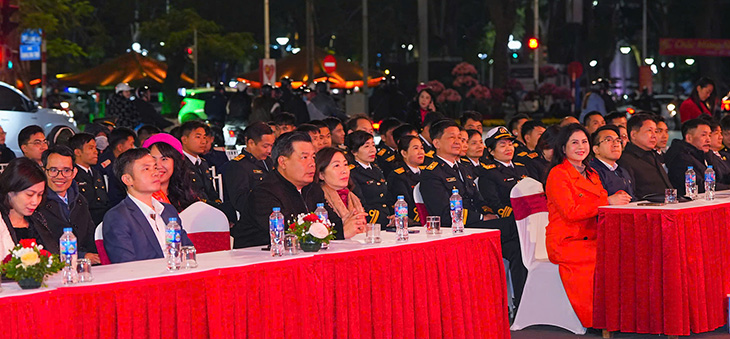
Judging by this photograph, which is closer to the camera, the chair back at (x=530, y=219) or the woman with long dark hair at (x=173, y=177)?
the woman with long dark hair at (x=173, y=177)

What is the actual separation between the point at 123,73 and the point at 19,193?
30.5m

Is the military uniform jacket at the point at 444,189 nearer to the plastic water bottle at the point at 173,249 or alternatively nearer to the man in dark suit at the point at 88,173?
the man in dark suit at the point at 88,173

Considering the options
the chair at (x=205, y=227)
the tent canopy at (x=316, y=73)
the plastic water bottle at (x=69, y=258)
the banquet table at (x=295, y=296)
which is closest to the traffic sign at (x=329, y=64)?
the tent canopy at (x=316, y=73)

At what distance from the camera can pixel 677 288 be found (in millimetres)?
7820

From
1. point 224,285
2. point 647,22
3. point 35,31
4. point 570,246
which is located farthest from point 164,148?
point 647,22

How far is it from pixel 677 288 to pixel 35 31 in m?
19.0

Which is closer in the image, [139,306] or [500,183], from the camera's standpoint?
[139,306]

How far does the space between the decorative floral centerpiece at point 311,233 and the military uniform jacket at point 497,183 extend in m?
4.15

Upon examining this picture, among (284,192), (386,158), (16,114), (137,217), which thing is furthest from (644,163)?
(16,114)

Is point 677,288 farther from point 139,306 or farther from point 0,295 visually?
point 0,295

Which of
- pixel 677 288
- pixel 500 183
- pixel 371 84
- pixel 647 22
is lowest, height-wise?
pixel 677 288

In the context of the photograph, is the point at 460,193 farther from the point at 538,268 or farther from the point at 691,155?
the point at 691,155

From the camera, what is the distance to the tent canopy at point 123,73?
3606 centimetres

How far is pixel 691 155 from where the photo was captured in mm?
10625
